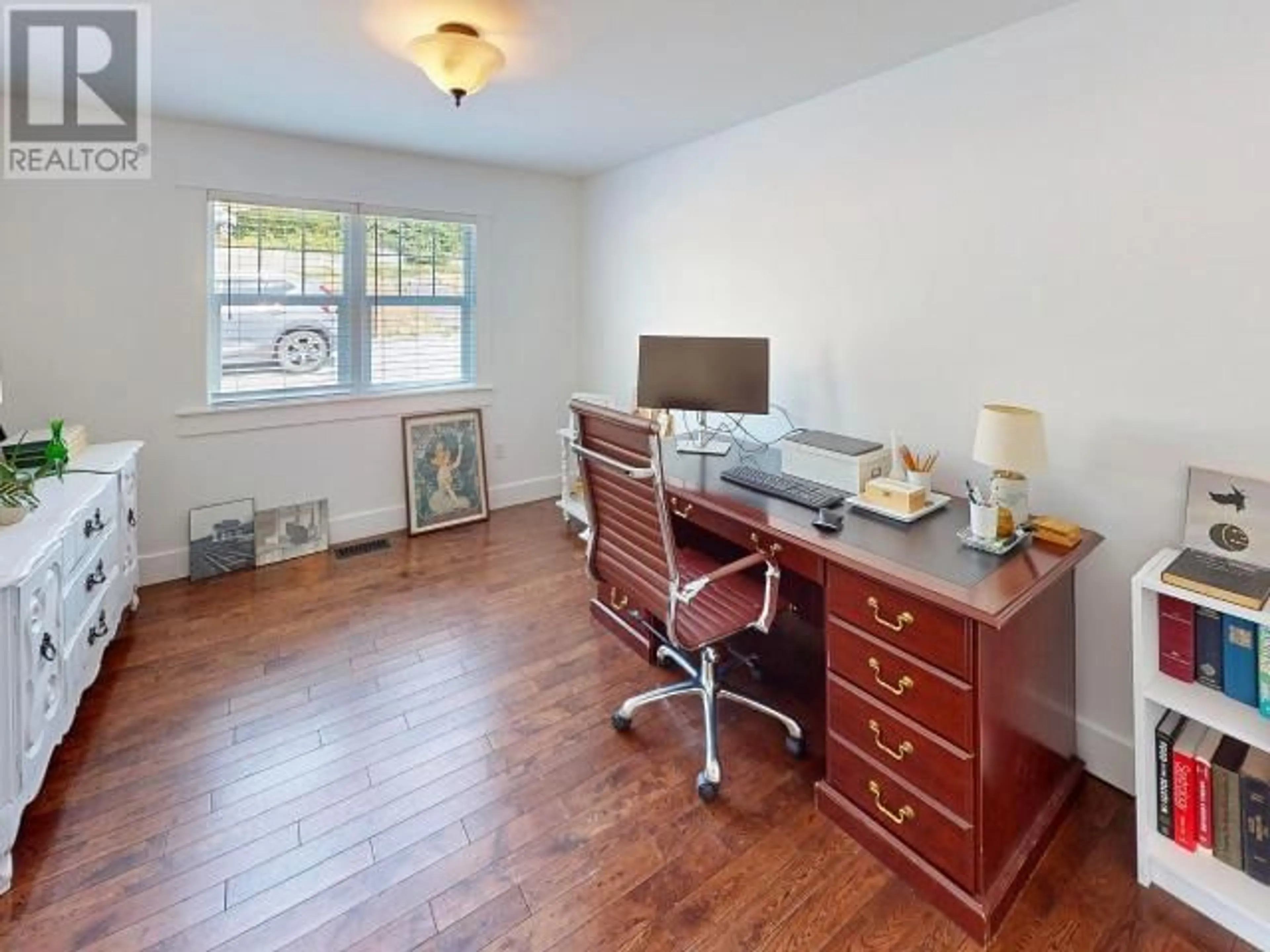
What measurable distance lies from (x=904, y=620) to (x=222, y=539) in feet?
11.3

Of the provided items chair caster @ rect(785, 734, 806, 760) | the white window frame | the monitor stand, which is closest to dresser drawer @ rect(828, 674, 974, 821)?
chair caster @ rect(785, 734, 806, 760)

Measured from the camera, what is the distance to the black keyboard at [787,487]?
209 cm

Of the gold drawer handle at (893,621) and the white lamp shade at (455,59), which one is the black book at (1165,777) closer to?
the gold drawer handle at (893,621)

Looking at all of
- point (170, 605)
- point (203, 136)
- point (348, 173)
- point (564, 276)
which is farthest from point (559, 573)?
point (203, 136)

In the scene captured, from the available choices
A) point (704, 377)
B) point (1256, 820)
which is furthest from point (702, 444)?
point (1256, 820)

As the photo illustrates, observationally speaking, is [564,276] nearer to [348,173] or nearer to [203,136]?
[348,173]

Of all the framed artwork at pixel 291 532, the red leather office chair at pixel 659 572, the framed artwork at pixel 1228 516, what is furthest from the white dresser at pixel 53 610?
the framed artwork at pixel 1228 516

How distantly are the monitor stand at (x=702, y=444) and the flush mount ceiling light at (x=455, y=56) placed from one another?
1.51 metres

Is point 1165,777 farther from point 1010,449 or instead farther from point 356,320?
point 356,320

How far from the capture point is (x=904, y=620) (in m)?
1.56

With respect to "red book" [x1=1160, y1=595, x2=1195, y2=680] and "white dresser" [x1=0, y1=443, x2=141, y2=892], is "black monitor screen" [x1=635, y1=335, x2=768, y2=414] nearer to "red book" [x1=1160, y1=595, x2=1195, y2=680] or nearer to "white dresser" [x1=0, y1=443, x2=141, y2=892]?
"red book" [x1=1160, y1=595, x2=1195, y2=680]

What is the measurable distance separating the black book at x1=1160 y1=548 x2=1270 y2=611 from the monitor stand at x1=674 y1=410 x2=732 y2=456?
158 cm

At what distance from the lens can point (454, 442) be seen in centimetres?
423

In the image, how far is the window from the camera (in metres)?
3.42
